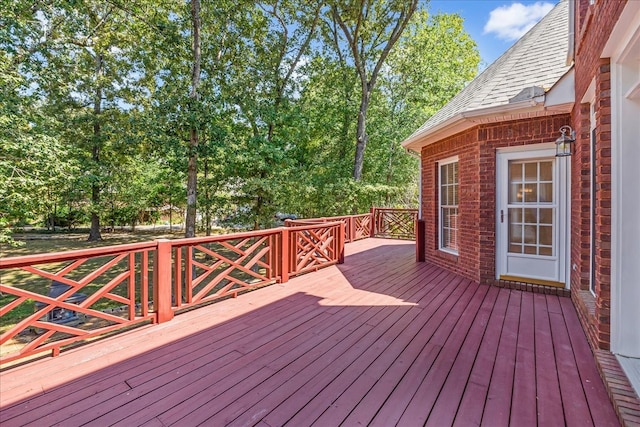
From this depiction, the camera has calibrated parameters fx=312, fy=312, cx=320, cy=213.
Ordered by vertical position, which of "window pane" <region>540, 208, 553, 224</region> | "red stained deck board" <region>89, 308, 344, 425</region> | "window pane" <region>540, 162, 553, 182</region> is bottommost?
"red stained deck board" <region>89, 308, 344, 425</region>

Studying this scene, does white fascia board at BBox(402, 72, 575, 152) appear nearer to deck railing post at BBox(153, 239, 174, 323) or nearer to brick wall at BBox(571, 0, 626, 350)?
brick wall at BBox(571, 0, 626, 350)

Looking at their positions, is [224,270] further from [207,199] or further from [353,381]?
[207,199]

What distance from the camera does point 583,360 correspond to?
2.64 metres

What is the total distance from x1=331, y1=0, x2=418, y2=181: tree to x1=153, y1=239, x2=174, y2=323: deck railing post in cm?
977

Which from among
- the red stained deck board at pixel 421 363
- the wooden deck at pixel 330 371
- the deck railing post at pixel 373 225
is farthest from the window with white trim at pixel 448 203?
the deck railing post at pixel 373 225

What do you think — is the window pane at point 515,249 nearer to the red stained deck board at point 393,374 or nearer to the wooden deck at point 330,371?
the wooden deck at point 330,371

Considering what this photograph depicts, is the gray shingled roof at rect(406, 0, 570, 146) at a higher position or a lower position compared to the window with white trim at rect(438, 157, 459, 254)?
higher

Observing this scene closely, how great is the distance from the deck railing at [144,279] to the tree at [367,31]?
6.87 m

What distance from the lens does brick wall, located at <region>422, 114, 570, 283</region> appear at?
441 centimetres

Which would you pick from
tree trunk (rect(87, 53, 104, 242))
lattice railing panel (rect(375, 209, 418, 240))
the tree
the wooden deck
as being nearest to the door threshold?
the wooden deck

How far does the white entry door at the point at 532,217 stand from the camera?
4.32 metres

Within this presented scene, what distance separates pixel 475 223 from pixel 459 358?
2792 millimetres

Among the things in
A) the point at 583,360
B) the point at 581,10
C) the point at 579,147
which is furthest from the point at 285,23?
the point at 583,360

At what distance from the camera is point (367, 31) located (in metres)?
12.8
